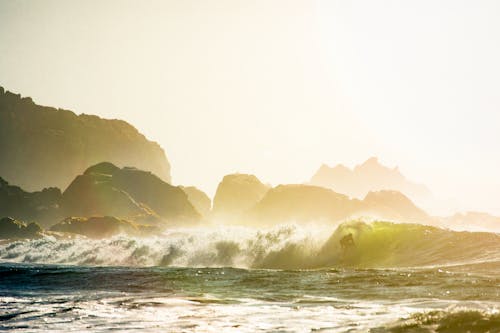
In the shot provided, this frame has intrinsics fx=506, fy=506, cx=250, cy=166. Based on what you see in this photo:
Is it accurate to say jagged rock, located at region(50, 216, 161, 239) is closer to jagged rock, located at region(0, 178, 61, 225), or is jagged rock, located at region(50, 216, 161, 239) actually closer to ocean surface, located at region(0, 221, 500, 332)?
jagged rock, located at region(0, 178, 61, 225)

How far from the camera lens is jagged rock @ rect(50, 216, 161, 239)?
12156 centimetres

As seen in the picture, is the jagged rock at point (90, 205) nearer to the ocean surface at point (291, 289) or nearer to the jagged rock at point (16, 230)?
the jagged rock at point (16, 230)

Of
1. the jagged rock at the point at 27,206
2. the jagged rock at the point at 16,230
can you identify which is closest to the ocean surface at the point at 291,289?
the jagged rock at the point at 16,230

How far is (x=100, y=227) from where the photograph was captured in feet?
403

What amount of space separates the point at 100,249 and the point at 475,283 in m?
50.4

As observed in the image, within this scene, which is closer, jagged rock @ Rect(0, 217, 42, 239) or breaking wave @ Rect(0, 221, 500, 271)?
breaking wave @ Rect(0, 221, 500, 271)

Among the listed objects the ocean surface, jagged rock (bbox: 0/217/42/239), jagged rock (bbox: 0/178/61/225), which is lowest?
the ocean surface

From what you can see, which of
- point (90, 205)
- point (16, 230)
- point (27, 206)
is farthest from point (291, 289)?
point (90, 205)

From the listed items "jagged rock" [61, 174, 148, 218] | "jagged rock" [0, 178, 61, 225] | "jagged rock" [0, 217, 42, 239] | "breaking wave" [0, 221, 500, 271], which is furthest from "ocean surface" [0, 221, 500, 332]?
"jagged rock" [61, 174, 148, 218]

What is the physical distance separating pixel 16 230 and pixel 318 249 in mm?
91197

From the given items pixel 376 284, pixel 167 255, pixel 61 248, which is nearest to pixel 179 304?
pixel 376 284

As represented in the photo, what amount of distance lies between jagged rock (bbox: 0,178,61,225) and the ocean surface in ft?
481

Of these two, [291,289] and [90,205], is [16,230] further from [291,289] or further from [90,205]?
[291,289]

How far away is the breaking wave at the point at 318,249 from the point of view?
33.9m
